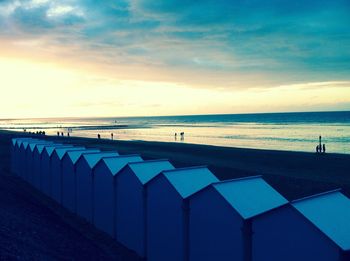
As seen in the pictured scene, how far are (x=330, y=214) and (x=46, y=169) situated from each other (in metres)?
15.2

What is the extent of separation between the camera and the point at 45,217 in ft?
44.5

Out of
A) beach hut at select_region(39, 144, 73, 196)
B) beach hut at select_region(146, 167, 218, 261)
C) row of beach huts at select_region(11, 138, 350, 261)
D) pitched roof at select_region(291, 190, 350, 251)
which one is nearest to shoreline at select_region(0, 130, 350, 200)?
row of beach huts at select_region(11, 138, 350, 261)

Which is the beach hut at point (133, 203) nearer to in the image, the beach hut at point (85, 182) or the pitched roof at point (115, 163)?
the pitched roof at point (115, 163)

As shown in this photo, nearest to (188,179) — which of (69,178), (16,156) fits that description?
(69,178)

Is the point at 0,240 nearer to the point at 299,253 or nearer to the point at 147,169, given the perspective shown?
the point at 147,169

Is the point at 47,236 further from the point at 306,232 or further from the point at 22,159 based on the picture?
the point at 22,159

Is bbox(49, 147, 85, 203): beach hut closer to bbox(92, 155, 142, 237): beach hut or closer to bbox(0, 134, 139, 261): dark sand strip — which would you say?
bbox(0, 134, 139, 261): dark sand strip

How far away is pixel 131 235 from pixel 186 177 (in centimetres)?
290

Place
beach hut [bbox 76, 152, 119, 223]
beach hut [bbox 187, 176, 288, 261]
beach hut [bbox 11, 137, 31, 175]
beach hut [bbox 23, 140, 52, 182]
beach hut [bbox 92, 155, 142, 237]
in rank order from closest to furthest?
beach hut [bbox 187, 176, 288, 261], beach hut [bbox 92, 155, 142, 237], beach hut [bbox 76, 152, 119, 223], beach hut [bbox 23, 140, 52, 182], beach hut [bbox 11, 137, 31, 175]

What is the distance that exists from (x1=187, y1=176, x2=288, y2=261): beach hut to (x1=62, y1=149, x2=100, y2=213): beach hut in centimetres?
765

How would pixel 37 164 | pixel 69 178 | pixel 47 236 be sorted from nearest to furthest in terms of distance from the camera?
pixel 47 236 < pixel 69 178 < pixel 37 164

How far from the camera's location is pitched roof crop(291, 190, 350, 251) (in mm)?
6038

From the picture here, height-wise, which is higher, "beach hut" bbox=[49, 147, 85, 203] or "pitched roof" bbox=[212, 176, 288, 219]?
"pitched roof" bbox=[212, 176, 288, 219]

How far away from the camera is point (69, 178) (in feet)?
51.2
